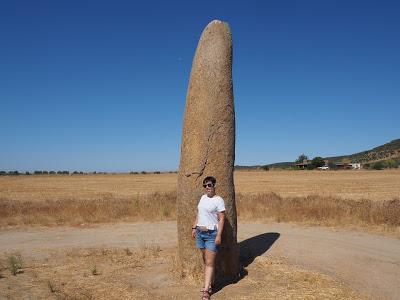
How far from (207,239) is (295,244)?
5033mm

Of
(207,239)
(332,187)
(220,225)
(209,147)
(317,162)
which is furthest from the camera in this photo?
(317,162)

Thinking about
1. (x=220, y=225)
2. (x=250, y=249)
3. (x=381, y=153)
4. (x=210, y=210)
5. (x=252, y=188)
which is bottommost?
(x=250, y=249)

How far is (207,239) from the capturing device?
7.41 m

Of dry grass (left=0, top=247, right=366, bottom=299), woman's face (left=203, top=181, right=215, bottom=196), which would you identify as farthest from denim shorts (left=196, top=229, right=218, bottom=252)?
dry grass (left=0, top=247, right=366, bottom=299)

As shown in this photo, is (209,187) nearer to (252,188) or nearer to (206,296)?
(206,296)

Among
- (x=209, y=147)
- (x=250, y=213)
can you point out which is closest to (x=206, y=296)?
(x=209, y=147)

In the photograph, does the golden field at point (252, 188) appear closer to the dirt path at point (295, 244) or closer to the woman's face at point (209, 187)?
the dirt path at point (295, 244)

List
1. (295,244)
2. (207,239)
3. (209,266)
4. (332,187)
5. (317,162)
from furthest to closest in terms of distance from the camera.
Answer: (317,162) < (332,187) < (295,244) < (207,239) < (209,266)

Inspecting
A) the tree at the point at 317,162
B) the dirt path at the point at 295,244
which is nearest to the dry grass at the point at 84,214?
the dirt path at the point at 295,244

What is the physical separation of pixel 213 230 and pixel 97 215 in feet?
35.1

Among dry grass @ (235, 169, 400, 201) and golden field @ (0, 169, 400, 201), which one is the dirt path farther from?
dry grass @ (235, 169, 400, 201)

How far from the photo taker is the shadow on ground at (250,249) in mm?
8143

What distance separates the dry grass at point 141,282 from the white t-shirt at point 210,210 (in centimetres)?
123

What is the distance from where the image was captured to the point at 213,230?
732 cm
